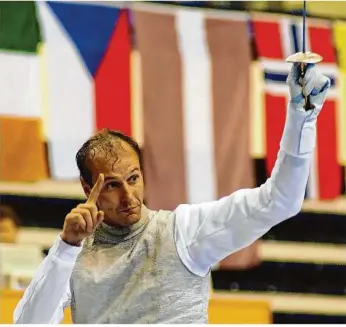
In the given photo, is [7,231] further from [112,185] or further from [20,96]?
[112,185]

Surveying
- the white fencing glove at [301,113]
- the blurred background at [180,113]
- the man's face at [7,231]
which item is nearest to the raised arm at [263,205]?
A: the white fencing glove at [301,113]

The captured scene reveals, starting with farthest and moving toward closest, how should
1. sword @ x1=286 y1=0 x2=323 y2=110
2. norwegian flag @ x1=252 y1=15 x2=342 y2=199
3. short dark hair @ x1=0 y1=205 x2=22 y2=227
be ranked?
1. norwegian flag @ x1=252 y1=15 x2=342 y2=199
2. short dark hair @ x1=0 y1=205 x2=22 y2=227
3. sword @ x1=286 y1=0 x2=323 y2=110

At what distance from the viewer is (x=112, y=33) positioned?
3193 mm

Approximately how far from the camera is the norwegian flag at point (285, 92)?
3.37 m

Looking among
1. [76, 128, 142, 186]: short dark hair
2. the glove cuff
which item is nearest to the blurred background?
[76, 128, 142, 186]: short dark hair

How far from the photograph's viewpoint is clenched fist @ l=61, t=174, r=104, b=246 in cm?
110

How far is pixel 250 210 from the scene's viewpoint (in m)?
1.16

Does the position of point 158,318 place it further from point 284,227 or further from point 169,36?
point 284,227

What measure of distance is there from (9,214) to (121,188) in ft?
6.79

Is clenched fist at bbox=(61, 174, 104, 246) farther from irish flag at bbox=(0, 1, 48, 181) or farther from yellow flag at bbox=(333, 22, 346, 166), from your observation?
yellow flag at bbox=(333, 22, 346, 166)

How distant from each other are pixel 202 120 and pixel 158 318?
7.02ft

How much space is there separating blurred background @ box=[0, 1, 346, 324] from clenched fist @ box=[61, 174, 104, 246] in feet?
5.74

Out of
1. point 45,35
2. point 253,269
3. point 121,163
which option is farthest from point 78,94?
point 121,163

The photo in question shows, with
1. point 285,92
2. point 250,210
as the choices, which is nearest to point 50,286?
point 250,210
